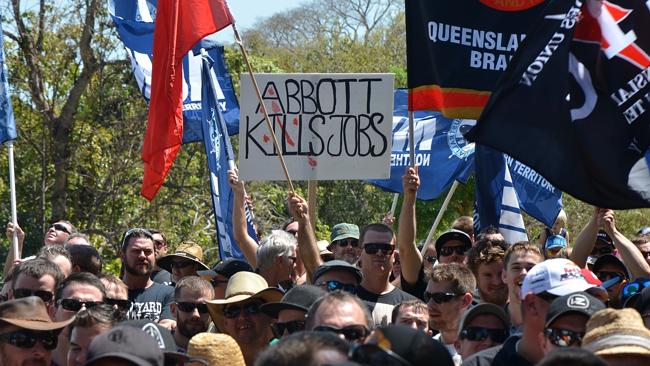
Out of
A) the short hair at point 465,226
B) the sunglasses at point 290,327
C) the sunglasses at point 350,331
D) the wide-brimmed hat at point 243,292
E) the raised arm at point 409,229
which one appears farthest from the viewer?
the short hair at point 465,226

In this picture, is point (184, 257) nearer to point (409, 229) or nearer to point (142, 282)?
point (142, 282)

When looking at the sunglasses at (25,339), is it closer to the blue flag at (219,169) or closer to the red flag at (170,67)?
the red flag at (170,67)

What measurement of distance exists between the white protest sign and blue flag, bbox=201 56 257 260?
1.11 metres

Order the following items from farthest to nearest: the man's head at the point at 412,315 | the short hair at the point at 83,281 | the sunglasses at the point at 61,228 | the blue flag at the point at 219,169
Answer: the sunglasses at the point at 61,228, the blue flag at the point at 219,169, the short hair at the point at 83,281, the man's head at the point at 412,315

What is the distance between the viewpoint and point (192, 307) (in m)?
8.22

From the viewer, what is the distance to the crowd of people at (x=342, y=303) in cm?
515

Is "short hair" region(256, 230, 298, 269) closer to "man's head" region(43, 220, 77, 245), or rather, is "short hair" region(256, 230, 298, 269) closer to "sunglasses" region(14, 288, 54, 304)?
"sunglasses" region(14, 288, 54, 304)

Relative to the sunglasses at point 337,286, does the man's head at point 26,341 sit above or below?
below

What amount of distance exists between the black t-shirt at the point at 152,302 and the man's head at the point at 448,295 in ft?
6.70

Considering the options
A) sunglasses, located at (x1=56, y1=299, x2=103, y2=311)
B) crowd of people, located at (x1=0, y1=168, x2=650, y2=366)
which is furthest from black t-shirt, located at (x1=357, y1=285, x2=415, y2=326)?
sunglasses, located at (x1=56, y1=299, x2=103, y2=311)

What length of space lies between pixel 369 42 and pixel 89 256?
111ft

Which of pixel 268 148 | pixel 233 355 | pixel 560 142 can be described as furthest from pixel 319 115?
pixel 233 355

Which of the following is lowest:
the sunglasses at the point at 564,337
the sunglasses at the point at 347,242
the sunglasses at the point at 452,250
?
the sunglasses at the point at 347,242

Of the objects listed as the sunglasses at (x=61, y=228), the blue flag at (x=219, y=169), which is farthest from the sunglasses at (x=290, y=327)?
the sunglasses at (x=61, y=228)
